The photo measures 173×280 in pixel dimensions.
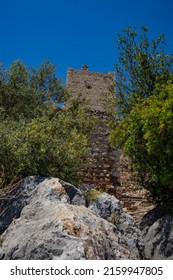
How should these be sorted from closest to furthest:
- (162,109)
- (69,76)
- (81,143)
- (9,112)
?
(162,109), (81,143), (9,112), (69,76)

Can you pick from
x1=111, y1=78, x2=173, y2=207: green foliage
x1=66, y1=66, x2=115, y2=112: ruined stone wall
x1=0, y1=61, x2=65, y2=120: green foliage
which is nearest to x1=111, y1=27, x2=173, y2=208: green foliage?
x1=111, y1=78, x2=173, y2=207: green foliage

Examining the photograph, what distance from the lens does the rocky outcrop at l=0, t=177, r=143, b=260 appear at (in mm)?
5621

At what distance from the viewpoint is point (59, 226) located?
5953 millimetres

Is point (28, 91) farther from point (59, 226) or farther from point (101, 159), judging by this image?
point (59, 226)

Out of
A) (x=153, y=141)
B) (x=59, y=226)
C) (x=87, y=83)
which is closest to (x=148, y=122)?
(x=153, y=141)

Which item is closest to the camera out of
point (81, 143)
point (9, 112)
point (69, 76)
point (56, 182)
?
point (56, 182)

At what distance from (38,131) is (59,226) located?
197 inches

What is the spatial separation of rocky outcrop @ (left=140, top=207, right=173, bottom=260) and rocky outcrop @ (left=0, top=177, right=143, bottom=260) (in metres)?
0.63

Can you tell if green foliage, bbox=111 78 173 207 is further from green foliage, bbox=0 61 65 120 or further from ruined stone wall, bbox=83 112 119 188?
green foliage, bbox=0 61 65 120
